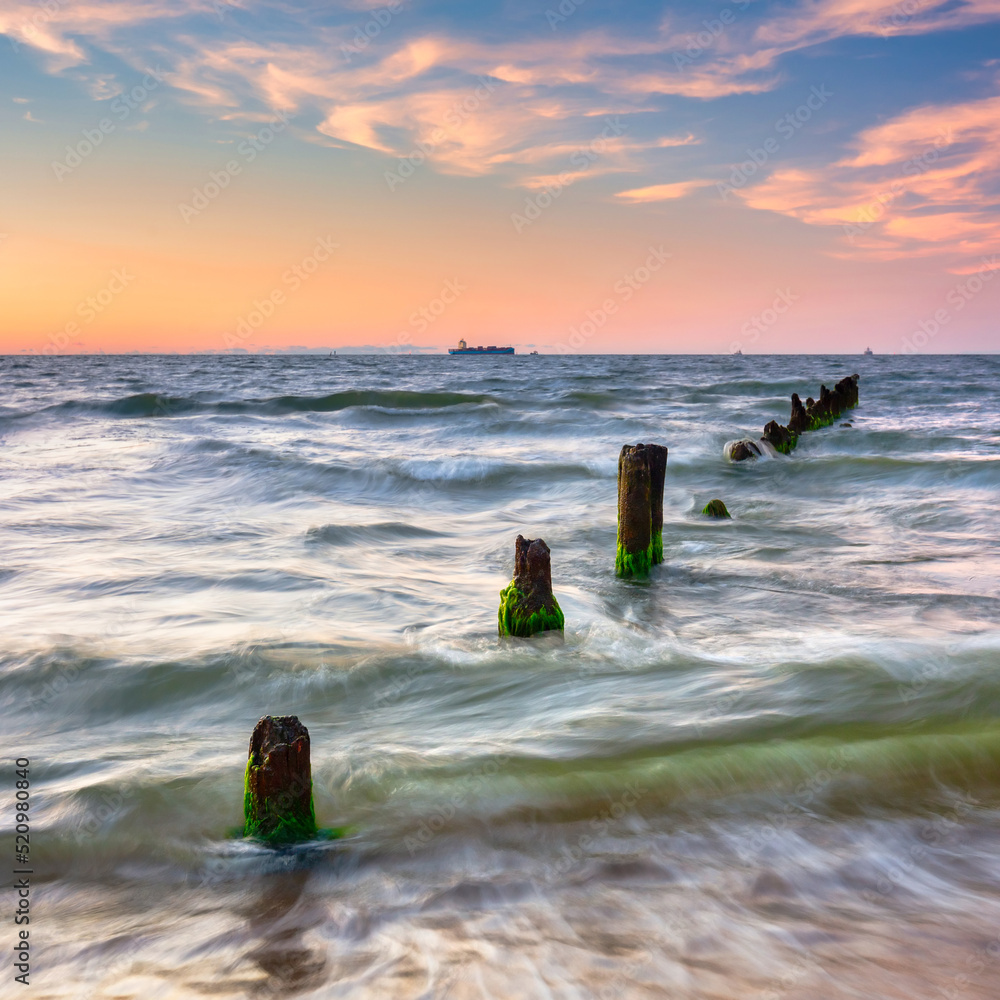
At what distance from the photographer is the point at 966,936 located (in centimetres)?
324

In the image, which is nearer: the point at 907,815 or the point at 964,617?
the point at 907,815

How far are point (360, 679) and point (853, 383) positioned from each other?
28.0 m

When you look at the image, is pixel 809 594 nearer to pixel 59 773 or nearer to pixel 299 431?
pixel 59 773

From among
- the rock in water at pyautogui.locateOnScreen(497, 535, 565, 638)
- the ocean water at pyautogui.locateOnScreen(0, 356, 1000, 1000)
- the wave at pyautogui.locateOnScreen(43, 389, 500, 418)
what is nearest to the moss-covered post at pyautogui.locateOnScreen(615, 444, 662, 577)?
the ocean water at pyautogui.locateOnScreen(0, 356, 1000, 1000)

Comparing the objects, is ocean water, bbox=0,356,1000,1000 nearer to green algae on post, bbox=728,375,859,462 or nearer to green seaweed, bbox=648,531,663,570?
green seaweed, bbox=648,531,663,570

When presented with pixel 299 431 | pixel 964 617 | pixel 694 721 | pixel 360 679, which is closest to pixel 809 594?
pixel 964 617

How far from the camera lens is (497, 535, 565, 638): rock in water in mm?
6188

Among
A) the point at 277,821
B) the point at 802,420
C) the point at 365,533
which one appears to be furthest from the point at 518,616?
the point at 802,420

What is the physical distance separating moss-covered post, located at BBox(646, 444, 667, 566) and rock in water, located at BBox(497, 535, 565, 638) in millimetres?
2405

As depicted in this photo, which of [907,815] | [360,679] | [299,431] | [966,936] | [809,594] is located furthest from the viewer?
[299,431]

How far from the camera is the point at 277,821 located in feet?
12.1

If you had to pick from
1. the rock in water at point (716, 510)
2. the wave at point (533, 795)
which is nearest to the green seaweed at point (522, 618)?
the wave at point (533, 795)

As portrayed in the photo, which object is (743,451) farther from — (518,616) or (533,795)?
(533,795)

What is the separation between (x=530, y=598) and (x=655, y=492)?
269 cm
